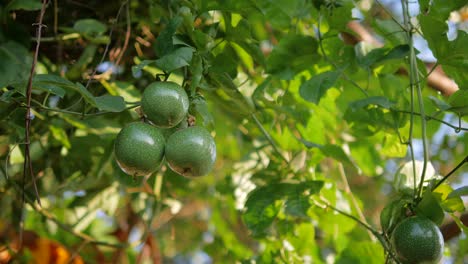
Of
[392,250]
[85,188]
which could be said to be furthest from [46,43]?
[392,250]

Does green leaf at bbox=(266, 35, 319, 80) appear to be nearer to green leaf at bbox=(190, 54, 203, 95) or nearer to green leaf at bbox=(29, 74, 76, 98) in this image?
green leaf at bbox=(190, 54, 203, 95)

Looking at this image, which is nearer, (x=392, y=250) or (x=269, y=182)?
(x=392, y=250)

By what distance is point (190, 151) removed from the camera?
0.66 metres

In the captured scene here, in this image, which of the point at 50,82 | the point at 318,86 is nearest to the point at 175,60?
the point at 50,82

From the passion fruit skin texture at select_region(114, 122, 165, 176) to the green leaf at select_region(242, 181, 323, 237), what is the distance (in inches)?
12.8

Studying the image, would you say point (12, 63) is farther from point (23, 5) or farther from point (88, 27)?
point (88, 27)

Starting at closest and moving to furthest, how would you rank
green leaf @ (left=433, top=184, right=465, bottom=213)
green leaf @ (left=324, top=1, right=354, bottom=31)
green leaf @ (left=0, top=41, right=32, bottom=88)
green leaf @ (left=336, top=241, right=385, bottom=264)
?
green leaf @ (left=0, top=41, right=32, bottom=88)
green leaf @ (left=433, top=184, right=465, bottom=213)
green leaf @ (left=324, top=1, right=354, bottom=31)
green leaf @ (left=336, top=241, right=385, bottom=264)

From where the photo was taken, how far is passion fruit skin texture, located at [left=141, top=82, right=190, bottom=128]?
662mm

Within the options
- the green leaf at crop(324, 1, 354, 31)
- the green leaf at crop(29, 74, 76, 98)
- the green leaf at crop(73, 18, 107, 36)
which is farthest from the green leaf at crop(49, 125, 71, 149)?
the green leaf at crop(324, 1, 354, 31)

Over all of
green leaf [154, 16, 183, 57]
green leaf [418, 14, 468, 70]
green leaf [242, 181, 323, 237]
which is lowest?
green leaf [242, 181, 323, 237]

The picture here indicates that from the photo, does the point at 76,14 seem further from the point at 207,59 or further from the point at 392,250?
the point at 392,250

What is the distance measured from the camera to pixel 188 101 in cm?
70

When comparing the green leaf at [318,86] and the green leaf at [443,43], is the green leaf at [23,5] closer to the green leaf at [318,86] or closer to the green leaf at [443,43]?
the green leaf at [318,86]

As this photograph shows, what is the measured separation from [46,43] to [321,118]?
545 millimetres
